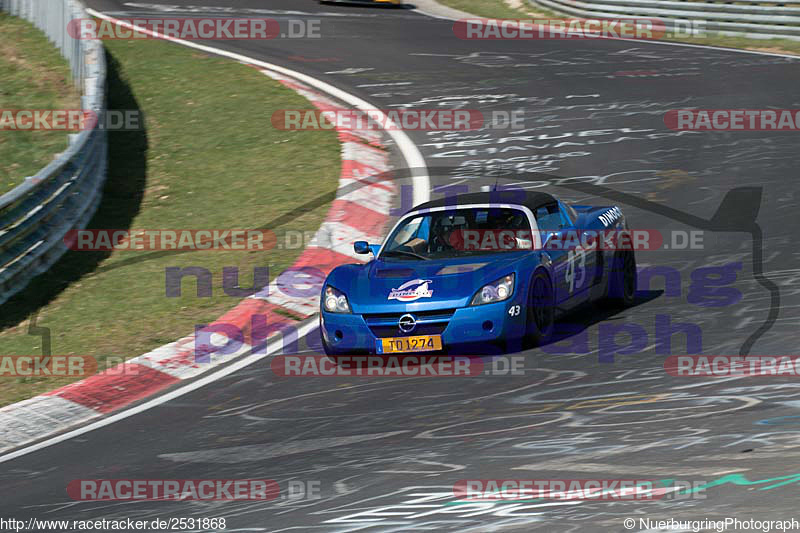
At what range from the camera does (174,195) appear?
14.4 m

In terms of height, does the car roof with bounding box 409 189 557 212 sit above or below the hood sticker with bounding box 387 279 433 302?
above

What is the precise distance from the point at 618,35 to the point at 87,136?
47.9 feet

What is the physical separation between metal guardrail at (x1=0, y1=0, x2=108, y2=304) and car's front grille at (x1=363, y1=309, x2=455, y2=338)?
15.5 feet

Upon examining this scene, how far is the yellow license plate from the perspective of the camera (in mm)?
8180

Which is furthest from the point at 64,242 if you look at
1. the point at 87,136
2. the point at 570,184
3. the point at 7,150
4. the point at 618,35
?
the point at 618,35

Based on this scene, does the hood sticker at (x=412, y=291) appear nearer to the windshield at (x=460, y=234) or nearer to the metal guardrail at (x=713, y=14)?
the windshield at (x=460, y=234)

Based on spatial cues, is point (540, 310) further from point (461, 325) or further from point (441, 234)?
point (441, 234)

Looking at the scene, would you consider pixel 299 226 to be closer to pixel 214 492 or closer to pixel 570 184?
pixel 570 184

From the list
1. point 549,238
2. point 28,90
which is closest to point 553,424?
point 549,238

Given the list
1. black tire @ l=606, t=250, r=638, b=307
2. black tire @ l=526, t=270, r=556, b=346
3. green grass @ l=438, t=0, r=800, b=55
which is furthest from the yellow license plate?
green grass @ l=438, t=0, r=800, b=55

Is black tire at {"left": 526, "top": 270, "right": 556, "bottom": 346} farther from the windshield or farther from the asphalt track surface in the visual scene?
A: the windshield

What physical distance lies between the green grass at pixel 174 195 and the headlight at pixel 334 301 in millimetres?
1806

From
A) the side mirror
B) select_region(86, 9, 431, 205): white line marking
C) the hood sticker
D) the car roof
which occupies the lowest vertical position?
the hood sticker

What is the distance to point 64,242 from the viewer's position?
12609mm
